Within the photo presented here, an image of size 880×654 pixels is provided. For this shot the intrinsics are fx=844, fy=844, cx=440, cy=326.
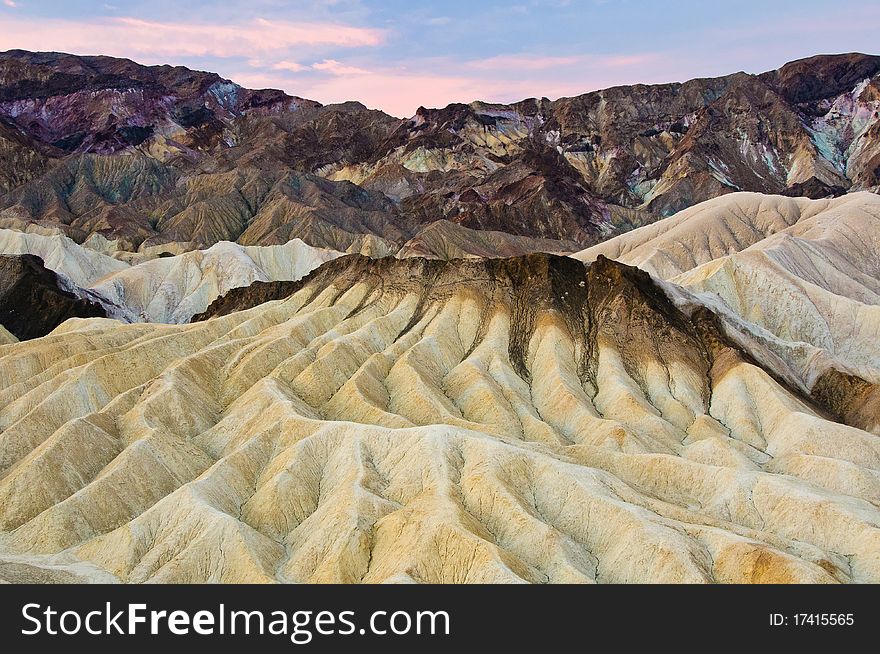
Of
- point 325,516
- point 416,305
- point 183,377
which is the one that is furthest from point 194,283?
point 325,516

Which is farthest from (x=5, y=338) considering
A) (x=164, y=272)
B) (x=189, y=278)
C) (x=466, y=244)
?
(x=466, y=244)

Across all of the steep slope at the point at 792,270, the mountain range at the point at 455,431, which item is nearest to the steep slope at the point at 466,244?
the steep slope at the point at 792,270

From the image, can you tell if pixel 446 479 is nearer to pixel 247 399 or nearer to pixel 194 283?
pixel 247 399

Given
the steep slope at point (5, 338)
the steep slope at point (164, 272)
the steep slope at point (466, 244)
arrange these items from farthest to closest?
the steep slope at point (466, 244) < the steep slope at point (164, 272) < the steep slope at point (5, 338)

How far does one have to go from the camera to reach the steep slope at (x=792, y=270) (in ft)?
274

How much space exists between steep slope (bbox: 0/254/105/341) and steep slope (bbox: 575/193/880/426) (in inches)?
3190

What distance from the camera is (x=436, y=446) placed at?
4950 centimetres

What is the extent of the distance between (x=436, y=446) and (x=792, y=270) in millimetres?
80309

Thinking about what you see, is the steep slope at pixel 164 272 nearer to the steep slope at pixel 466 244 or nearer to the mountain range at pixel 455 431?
the mountain range at pixel 455 431

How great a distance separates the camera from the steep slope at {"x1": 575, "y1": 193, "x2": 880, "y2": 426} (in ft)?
274

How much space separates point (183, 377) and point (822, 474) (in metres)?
46.8

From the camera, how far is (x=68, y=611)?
30281mm

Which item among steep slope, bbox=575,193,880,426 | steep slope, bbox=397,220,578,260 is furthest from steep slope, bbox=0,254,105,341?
steep slope, bbox=575,193,880,426

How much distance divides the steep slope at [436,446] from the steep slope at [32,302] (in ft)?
87.3
